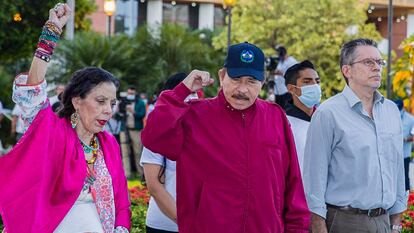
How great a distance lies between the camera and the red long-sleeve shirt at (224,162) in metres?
4.63

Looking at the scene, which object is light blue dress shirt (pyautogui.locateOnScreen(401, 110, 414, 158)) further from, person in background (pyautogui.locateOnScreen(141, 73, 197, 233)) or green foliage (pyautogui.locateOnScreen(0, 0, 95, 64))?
person in background (pyautogui.locateOnScreen(141, 73, 197, 233))

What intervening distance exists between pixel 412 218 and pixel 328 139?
445cm

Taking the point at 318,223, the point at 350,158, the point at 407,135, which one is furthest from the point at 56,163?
the point at 407,135

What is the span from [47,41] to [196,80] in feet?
2.78

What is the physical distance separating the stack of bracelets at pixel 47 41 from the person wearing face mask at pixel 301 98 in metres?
2.24

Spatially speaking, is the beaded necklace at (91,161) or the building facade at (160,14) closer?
the beaded necklace at (91,161)

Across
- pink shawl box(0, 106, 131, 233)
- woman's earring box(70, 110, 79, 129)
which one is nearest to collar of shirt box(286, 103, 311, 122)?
woman's earring box(70, 110, 79, 129)

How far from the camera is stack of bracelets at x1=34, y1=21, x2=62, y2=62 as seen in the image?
15.4ft

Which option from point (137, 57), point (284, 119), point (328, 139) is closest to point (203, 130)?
point (284, 119)

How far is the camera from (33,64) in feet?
15.3

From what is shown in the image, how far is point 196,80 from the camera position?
183 inches

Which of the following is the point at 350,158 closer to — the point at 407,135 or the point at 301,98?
the point at 301,98

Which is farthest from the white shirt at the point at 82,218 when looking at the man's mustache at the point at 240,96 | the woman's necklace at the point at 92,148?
the man's mustache at the point at 240,96

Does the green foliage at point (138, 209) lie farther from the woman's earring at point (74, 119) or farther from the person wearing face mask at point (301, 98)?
the woman's earring at point (74, 119)
